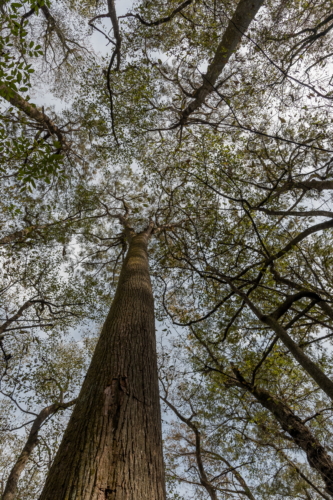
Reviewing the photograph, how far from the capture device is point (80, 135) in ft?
36.4

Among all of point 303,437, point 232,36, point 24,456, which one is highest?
point 232,36

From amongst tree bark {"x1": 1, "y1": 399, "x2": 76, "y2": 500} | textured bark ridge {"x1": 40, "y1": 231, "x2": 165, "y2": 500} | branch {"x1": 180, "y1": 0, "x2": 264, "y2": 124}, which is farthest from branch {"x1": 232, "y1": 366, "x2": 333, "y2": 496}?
branch {"x1": 180, "y1": 0, "x2": 264, "y2": 124}

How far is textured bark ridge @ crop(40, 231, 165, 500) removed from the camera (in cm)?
133

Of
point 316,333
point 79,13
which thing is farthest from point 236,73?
point 316,333

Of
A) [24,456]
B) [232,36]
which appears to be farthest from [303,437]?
[232,36]

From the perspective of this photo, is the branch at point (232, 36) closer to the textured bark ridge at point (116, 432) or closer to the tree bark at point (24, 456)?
the textured bark ridge at point (116, 432)

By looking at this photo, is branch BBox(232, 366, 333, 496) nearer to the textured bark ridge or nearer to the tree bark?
the textured bark ridge

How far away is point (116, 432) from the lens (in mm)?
1636

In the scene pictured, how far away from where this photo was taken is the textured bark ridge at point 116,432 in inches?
52.4

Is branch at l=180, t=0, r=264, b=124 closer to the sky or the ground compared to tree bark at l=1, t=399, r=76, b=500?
closer to the sky

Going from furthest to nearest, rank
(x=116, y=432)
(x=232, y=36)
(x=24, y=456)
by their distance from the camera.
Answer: (x=24, y=456) < (x=232, y=36) < (x=116, y=432)

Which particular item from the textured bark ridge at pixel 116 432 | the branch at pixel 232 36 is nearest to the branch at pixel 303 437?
the textured bark ridge at pixel 116 432

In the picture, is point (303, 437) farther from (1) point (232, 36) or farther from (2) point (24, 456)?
(1) point (232, 36)

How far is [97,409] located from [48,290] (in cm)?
805
